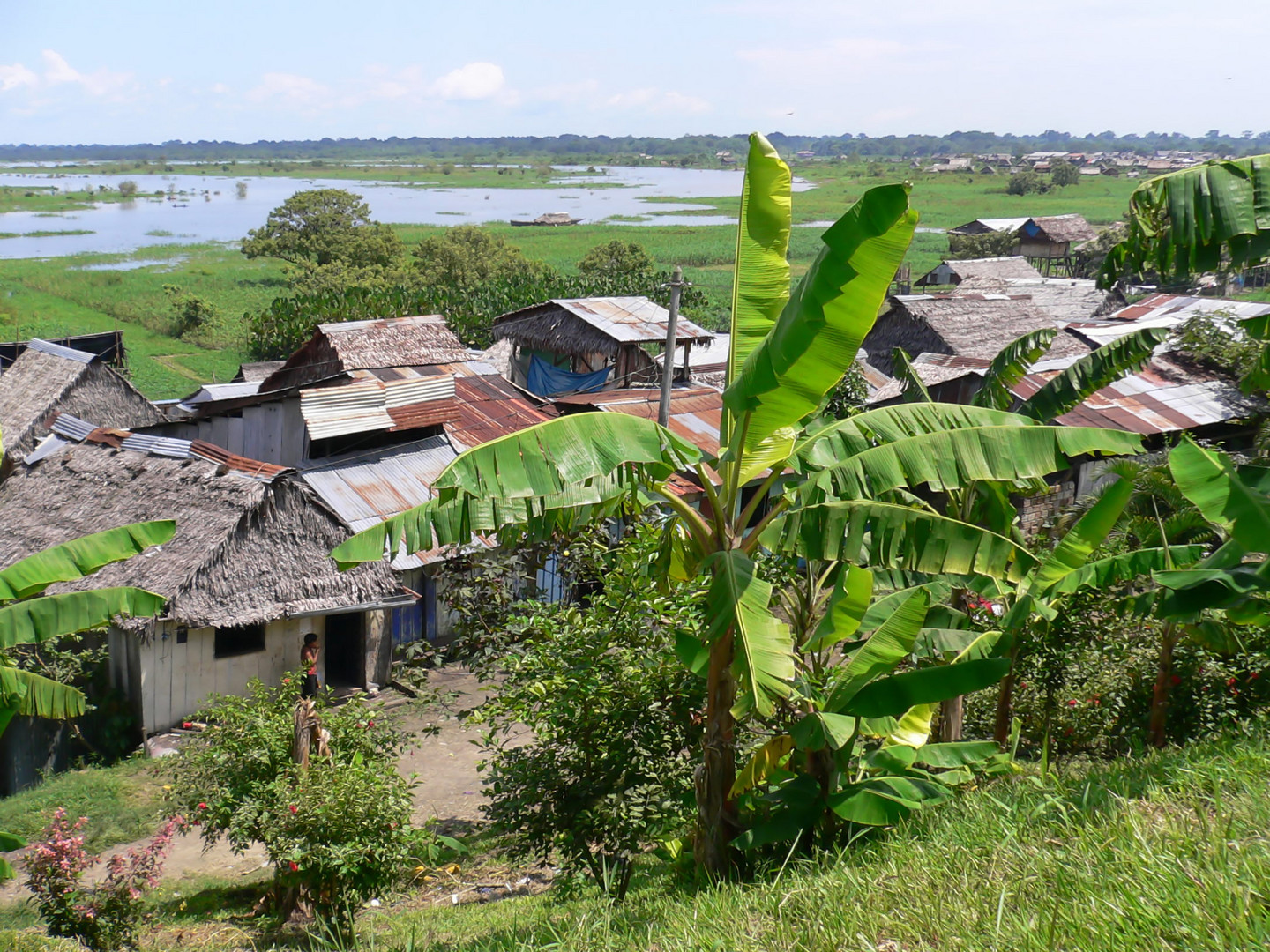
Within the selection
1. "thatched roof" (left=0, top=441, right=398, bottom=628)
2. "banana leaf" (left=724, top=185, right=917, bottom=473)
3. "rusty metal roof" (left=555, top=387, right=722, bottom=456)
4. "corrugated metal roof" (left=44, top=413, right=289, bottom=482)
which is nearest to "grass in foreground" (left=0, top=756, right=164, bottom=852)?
"thatched roof" (left=0, top=441, right=398, bottom=628)

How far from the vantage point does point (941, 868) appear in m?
3.38

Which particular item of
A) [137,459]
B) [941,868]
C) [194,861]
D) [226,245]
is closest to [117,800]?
[194,861]

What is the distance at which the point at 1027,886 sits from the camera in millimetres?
3029

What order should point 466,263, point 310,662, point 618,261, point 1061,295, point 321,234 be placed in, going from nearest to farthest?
point 310,662 < point 1061,295 < point 466,263 < point 618,261 < point 321,234

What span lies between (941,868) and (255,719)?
14.4 feet

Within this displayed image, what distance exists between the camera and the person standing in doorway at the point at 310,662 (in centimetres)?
688

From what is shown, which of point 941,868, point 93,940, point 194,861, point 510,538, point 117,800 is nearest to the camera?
point 941,868

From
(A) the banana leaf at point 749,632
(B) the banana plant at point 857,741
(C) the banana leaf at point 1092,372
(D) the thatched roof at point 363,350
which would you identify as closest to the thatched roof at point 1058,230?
(D) the thatched roof at point 363,350

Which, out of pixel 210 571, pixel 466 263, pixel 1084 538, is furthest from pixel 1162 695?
pixel 466 263

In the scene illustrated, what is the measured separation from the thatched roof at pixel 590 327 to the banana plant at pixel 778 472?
14265mm

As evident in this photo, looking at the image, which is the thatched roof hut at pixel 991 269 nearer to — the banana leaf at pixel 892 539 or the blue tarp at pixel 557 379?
the blue tarp at pixel 557 379

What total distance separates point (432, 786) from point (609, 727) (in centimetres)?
486

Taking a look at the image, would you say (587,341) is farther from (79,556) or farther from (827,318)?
(827,318)

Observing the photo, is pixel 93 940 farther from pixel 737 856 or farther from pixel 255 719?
pixel 737 856
